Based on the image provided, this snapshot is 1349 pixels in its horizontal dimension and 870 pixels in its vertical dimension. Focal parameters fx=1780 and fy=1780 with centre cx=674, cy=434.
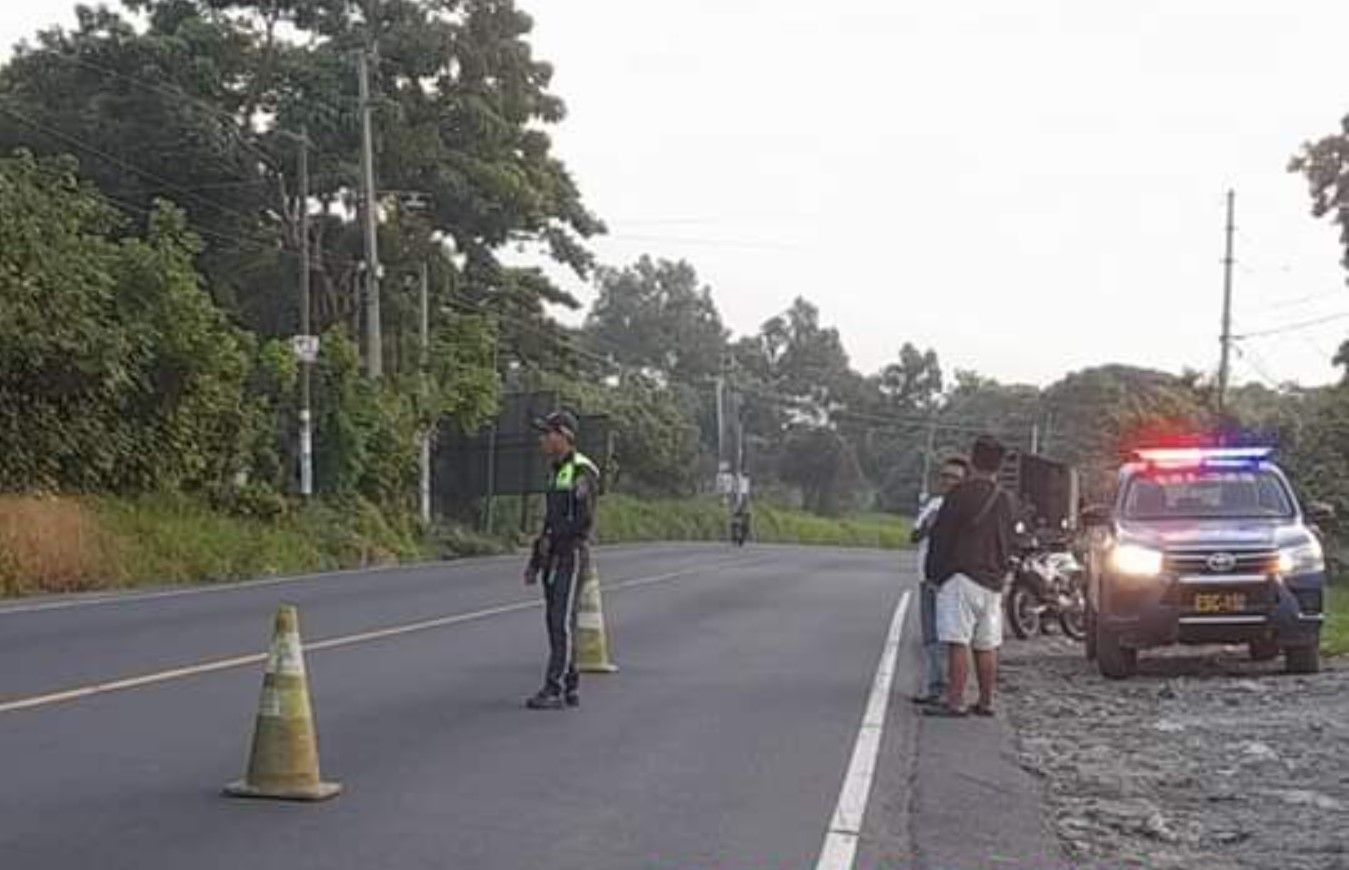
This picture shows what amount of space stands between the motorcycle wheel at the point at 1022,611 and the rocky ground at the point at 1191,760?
2.68 meters

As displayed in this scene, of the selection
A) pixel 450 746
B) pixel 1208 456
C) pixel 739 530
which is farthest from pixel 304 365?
pixel 739 530

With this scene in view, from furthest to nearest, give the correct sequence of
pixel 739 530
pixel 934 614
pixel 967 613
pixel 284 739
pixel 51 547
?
pixel 739 530 < pixel 51 547 < pixel 934 614 < pixel 967 613 < pixel 284 739

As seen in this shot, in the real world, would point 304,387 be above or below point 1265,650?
above

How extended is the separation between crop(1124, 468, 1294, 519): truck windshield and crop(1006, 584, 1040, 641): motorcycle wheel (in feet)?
11.9

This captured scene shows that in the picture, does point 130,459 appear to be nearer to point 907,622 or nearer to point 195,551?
point 195,551

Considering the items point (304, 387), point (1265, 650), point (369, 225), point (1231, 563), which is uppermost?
point (369, 225)

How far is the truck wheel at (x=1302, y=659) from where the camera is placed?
15.3 m

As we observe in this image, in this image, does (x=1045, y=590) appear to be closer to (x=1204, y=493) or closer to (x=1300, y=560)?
(x=1204, y=493)

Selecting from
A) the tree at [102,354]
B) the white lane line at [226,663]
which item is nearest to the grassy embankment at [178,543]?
the tree at [102,354]

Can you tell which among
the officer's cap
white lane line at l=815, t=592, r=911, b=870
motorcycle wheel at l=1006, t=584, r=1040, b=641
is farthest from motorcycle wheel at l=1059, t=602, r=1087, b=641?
the officer's cap

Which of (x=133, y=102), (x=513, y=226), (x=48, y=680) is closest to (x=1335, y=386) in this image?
(x=513, y=226)

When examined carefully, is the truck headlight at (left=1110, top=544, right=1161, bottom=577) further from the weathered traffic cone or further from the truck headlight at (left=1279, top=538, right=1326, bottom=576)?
the weathered traffic cone

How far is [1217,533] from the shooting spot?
50.1ft

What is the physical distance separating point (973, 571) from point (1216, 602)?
11.9 feet
